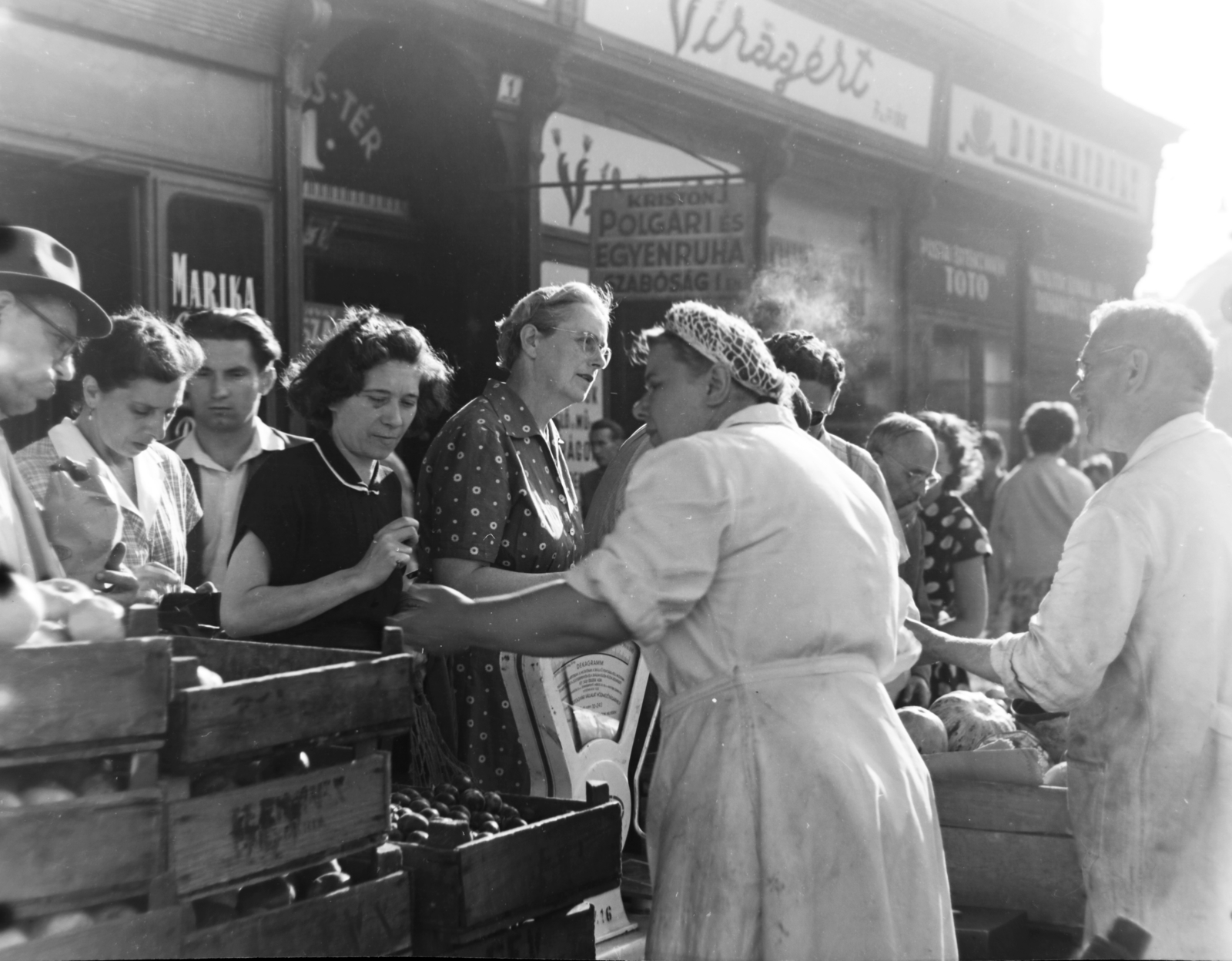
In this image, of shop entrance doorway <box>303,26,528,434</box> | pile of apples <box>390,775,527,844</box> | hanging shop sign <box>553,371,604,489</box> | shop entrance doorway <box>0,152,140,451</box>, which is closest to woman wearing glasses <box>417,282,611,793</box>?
pile of apples <box>390,775,527,844</box>

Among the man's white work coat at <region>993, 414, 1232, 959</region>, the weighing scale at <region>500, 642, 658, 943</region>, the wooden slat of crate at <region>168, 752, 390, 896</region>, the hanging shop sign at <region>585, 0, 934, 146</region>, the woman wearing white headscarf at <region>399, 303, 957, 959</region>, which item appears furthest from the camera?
A: the hanging shop sign at <region>585, 0, 934, 146</region>

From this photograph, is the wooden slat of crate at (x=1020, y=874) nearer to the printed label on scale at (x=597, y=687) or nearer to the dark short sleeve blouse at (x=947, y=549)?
the printed label on scale at (x=597, y=687)

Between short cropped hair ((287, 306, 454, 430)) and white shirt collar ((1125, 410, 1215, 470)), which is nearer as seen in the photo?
white shirt collar ((1125, 410, 1215, 470))

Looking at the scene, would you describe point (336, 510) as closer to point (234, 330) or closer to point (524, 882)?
point (524, 882)

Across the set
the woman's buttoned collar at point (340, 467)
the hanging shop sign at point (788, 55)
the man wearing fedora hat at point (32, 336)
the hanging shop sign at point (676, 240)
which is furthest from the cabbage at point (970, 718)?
the hanging shop sign at point (788, 55)

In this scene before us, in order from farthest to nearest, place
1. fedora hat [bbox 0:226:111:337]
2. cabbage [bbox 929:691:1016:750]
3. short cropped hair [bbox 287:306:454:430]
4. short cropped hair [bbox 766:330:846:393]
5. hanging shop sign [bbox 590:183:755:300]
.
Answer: hanging shop sign [bbox 590:183:755:300] < short cropped hair [bbox 766:330:846:393] < cabbage [bbox 929:691:1016:750] < short cropped hair [bbox 287:306:454:430] < fedora hat [bbox 0:226:111:337]

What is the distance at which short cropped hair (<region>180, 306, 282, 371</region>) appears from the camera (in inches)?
182

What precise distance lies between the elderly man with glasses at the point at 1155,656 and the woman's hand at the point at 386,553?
1411mm

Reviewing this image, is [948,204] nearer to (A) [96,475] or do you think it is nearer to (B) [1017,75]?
(B) [1017,75]

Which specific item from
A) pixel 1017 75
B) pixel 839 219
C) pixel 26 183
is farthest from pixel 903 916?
pixel 1017 75

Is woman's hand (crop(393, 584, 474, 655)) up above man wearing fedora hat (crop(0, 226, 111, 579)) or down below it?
below

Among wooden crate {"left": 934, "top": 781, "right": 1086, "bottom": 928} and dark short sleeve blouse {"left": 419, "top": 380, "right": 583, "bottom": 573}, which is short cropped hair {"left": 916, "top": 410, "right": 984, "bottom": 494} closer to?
wooden crate {"left": 934, "top": 781, "right": 1086, "bottom": 928}

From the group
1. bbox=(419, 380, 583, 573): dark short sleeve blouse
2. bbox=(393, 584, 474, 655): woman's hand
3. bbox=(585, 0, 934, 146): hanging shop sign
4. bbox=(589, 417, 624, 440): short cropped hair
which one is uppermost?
bbox=(585, 0, 934, 146): hanging shop sign

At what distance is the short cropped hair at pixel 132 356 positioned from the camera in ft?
12.6
